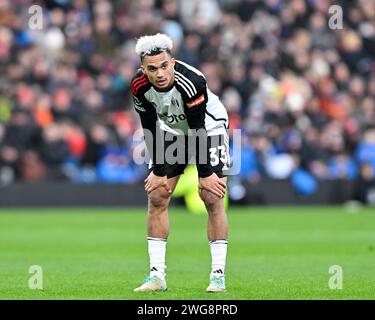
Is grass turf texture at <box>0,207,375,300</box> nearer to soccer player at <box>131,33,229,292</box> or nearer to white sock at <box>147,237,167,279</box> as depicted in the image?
white sock at <box>147,237,167,279</box>

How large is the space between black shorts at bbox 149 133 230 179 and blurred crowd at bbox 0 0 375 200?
1417 centimetres

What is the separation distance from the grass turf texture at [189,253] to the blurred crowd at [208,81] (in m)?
1.39

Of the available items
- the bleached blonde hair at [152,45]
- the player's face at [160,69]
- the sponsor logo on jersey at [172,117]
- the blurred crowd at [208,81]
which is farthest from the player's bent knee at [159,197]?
the blurred crowd at [208,81]

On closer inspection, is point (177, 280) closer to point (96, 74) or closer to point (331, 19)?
point (96, 74)

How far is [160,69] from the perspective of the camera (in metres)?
10.0

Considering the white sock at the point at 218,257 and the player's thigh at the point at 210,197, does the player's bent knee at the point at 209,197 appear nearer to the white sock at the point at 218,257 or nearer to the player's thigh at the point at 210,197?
the player's thigh at the point at 210,197

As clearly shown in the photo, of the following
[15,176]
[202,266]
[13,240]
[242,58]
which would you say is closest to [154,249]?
[202,266]

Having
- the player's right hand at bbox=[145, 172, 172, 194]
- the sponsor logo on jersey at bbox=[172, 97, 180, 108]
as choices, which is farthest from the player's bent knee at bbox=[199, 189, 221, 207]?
the sponsor logo on jersey at bbox=[172, 97, 180, 108]

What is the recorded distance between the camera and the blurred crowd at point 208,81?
25109 millimetres

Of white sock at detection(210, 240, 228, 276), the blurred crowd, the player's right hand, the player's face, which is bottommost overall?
white sock at detection(210, 240, 228, 276)

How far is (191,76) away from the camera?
10.1m

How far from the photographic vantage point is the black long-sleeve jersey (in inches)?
398
